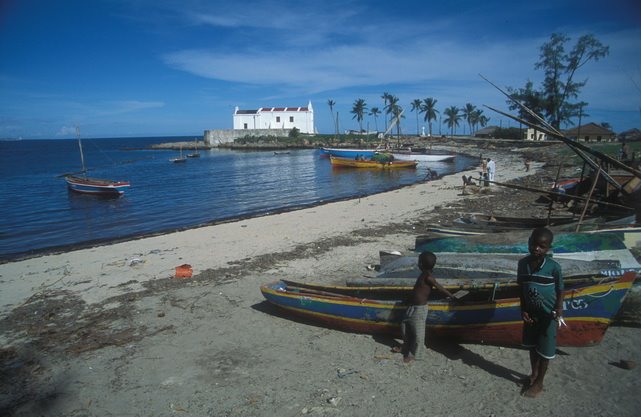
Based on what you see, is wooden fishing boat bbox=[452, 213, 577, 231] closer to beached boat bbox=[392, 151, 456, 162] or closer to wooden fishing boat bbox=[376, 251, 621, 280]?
wooden fishing boat bbox=[376, 251, 621, 280]

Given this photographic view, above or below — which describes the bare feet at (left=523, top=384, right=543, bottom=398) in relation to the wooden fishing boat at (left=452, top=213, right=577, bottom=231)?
below

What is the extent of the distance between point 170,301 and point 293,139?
98.4 metres

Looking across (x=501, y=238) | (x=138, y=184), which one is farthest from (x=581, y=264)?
(x=138, y=184)

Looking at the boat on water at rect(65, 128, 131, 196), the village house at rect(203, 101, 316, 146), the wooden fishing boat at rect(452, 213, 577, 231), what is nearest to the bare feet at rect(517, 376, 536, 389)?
the wooden fishing boat at rect(452, 213, 577, 231)

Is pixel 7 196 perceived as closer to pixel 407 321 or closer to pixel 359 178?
pixel 359 178

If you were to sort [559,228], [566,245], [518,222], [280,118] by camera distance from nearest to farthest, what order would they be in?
[566,245]
[559,228]
[518,222]
[280,118]

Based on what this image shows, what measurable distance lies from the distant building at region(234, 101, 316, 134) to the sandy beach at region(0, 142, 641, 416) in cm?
10689

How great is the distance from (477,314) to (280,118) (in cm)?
11304

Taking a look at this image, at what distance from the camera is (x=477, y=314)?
538 centimetres

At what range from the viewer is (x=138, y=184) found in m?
40.2

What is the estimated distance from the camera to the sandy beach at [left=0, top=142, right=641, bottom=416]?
466cm

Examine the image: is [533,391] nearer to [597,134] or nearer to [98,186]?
[98,186]

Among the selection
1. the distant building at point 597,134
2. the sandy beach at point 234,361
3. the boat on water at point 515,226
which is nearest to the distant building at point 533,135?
the distant building at point 597,134

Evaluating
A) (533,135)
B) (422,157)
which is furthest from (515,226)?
(533,135)
